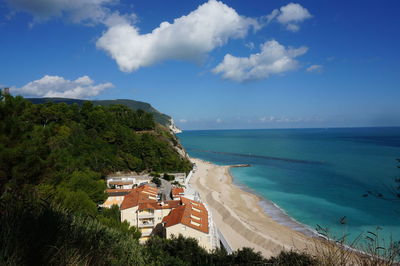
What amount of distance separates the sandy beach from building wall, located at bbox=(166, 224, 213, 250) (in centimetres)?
407

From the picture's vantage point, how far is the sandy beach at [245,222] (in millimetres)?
17609

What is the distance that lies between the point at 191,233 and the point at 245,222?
9717mm

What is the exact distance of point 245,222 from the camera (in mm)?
21766

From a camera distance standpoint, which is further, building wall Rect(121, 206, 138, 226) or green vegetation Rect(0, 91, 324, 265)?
building wall Rect(121, 206, 138, 226)

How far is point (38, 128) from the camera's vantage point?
365 inches

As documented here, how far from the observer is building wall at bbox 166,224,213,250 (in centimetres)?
1321

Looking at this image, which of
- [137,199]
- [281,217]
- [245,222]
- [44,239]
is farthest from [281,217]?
[44,239]

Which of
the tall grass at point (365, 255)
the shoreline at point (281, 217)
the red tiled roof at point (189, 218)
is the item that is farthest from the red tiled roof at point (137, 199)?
the tall grass at point (365, 255)

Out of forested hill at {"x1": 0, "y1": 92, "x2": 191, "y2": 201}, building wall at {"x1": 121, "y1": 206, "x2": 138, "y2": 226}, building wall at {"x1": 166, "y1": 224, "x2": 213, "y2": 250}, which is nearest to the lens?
forested hill at {"x1": 0, "y1": 92, "x2": 191, "y2": 201}

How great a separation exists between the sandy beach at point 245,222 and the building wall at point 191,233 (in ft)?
13.3

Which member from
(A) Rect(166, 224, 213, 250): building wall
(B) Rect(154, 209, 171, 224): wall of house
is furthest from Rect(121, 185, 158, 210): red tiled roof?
(A) Rect(166, 224, 213, 250): building wall

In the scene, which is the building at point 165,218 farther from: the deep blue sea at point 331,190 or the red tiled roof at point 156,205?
the deep blue sea at point 331,190

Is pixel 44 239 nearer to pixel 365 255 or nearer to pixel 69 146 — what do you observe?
pixel 365 255

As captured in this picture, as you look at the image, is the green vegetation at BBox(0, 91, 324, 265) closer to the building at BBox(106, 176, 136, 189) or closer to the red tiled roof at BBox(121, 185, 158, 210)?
the red tiled roof at BBox(121, 185, 158, 210)
